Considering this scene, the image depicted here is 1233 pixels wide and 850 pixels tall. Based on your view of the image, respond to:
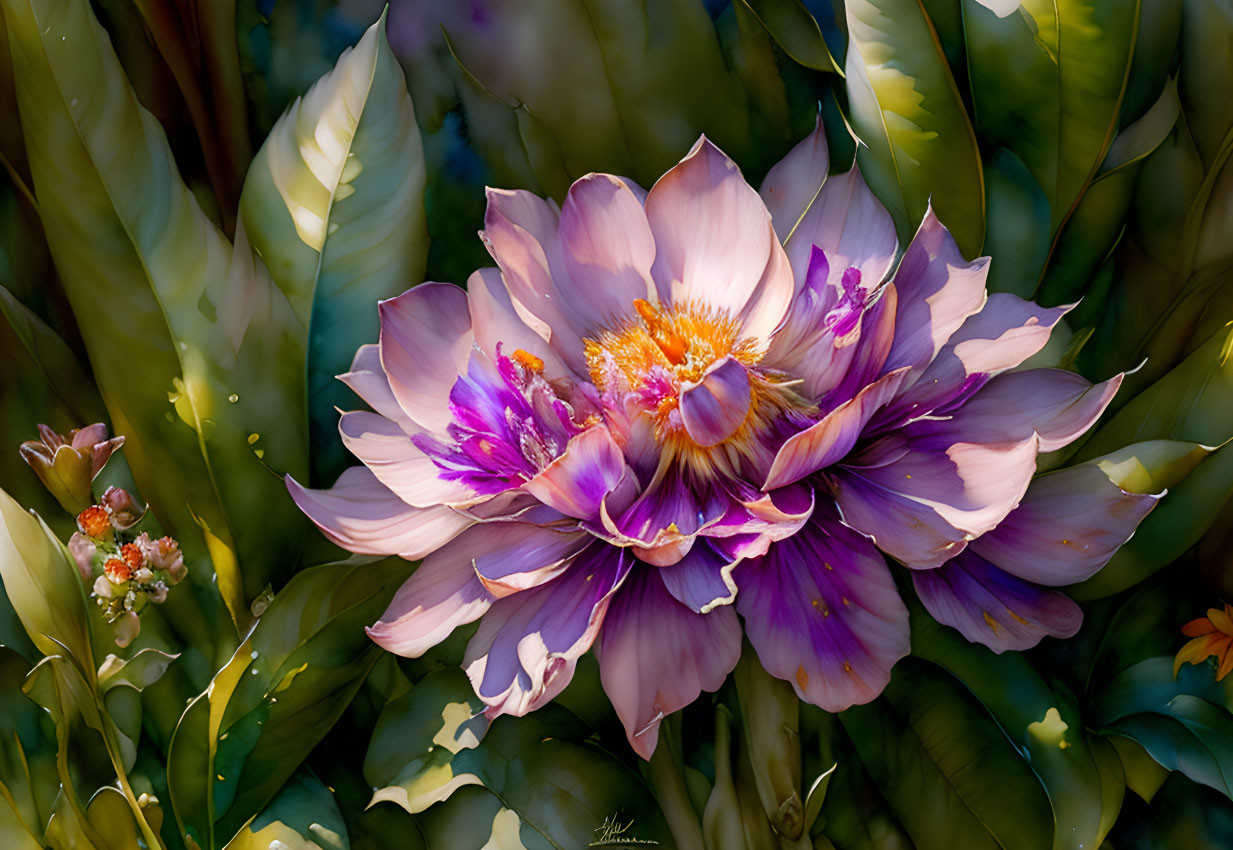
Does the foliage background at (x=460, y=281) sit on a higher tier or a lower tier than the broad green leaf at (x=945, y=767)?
higher

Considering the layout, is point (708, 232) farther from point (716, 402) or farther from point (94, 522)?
point (94, 522)

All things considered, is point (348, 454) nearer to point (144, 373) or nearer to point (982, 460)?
point (144, 373)

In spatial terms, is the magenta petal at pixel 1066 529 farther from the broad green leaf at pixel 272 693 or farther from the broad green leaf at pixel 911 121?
the broad green leaf at pixel 272 693

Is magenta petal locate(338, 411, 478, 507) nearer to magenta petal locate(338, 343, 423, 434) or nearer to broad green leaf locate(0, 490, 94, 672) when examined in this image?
magenta petal locate(338, 343, 423, 434)

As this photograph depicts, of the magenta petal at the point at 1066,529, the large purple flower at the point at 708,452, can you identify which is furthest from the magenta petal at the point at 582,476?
the magenta petal at the point at 1066,529

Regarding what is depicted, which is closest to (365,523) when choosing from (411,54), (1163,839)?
(411,54)

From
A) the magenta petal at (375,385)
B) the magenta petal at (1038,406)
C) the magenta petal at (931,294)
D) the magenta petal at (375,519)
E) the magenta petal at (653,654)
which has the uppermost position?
the magenta petal at (931,294)

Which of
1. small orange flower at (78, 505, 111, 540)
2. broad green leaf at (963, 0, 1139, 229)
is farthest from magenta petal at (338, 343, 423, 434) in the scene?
broad green leaf at (963, 0, 1139, 229)
